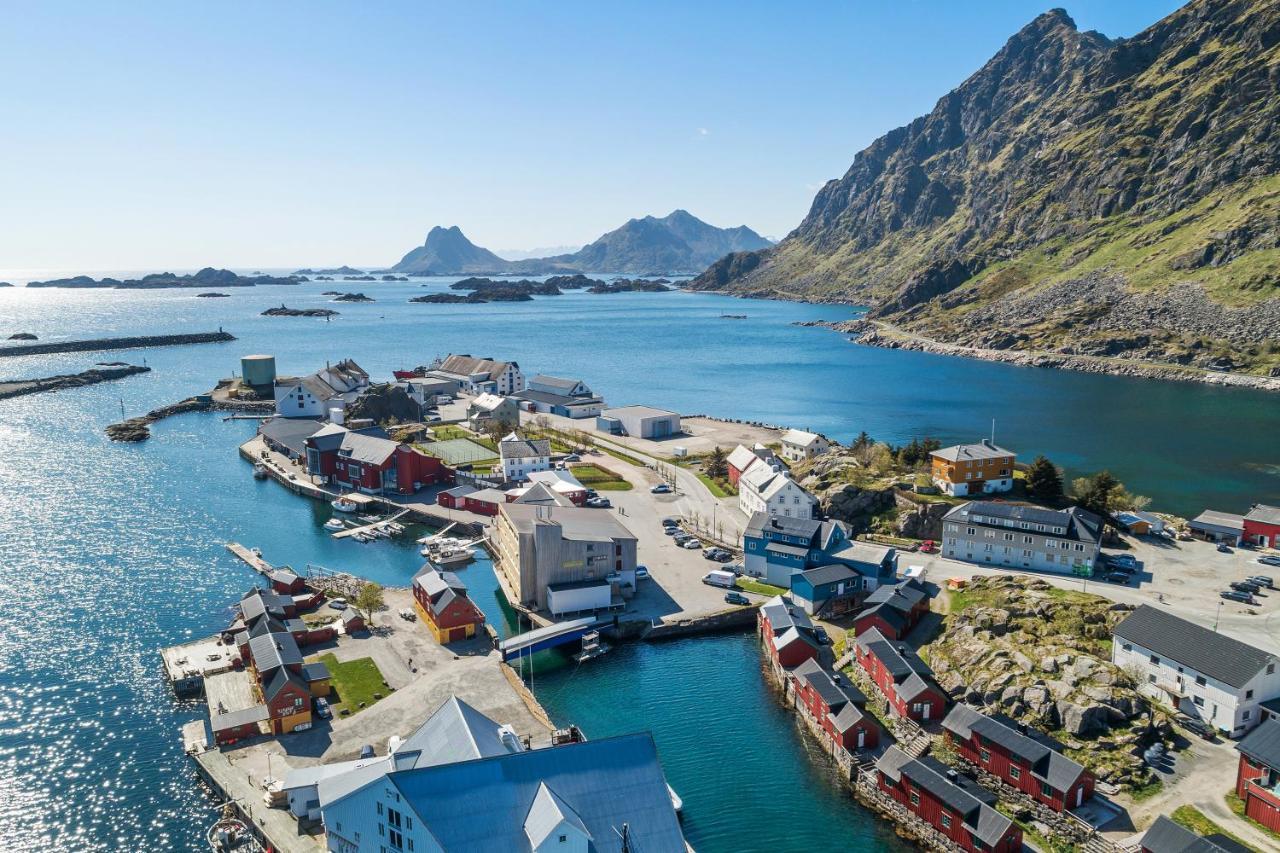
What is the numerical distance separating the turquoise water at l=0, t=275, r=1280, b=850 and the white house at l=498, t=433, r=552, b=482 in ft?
49.0

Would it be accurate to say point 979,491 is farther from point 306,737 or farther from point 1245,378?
point 1245,378

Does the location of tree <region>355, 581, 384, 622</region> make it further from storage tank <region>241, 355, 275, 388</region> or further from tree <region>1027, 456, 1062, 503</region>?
storage tank <region>241, 355, 275, 388</region>

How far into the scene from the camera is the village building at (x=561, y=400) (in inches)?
4363

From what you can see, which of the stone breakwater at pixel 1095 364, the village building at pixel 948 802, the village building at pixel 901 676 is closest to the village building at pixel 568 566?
the village building at pixel 901 676

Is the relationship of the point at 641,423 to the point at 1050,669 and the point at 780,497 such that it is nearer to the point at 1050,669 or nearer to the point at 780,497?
the point at 780,497

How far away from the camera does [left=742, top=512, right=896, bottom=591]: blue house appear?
53.1 metres

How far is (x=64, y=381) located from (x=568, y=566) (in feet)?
439

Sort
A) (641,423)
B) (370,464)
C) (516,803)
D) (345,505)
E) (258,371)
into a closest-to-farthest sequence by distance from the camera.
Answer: (516,803) → (345,505) → (370,464) → (641,423) → (258,371)

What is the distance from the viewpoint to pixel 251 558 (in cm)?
6012

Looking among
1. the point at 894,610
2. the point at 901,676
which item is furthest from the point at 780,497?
the point at 901,676

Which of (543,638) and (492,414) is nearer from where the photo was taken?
(543,638)

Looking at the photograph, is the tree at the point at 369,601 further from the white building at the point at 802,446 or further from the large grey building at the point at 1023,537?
the white building at the point at 802,446

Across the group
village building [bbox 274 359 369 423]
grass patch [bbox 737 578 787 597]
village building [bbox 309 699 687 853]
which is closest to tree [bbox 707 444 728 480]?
grass patch [bbox 737 578 787 597]

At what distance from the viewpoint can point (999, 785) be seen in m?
33.4
